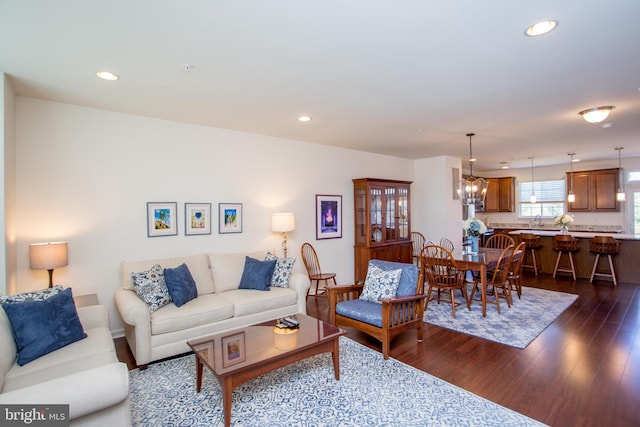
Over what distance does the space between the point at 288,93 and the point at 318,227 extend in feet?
9.10

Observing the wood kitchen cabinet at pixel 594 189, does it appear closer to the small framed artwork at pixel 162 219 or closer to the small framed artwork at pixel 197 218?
the small framed artwork at pixel 197 218

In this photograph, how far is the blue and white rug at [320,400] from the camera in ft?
7.34

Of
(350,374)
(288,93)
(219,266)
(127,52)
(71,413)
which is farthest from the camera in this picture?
(219,266)

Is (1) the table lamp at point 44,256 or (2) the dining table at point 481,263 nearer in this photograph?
(1) the table lamp at point 44,256

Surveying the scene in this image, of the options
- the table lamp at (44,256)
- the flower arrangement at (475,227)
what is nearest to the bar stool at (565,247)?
the flower arrangement at (475,227)

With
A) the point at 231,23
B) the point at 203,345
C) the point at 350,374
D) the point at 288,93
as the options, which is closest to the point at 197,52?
the point at 231,23

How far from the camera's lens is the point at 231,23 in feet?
6.63

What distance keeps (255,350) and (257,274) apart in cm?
164

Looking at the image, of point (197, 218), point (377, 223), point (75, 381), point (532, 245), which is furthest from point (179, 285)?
point (532, 245)

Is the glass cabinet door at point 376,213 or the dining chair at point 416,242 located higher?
the glass cabinet door at point 376,213

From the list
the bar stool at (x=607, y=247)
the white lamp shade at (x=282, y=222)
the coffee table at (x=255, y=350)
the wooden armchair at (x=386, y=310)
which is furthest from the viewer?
the bar stool at (x=607, y=247)

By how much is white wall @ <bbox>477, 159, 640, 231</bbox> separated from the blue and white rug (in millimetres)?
7051

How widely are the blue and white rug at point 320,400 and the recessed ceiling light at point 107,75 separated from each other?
Result: 2658mm

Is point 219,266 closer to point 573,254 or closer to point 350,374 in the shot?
point 350,374
